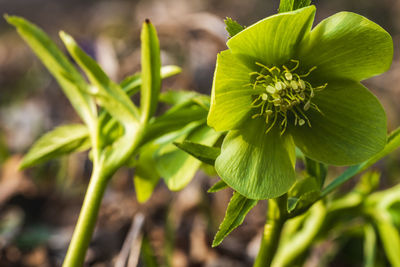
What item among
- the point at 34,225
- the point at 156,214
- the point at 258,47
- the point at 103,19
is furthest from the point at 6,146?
the point at 103,19

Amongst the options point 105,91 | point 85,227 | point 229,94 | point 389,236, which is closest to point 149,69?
point 105,91

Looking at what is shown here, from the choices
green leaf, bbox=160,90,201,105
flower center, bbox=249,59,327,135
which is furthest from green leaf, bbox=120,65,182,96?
flower center, bbox=249,59,327,135

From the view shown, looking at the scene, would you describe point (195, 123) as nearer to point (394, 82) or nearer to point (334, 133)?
point (334, 133)

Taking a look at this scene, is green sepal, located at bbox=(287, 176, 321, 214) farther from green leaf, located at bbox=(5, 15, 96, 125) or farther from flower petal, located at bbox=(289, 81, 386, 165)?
green leaf, located at bbox=(5, 15, 96, 125)

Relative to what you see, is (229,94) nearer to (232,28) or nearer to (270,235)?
(232,28)

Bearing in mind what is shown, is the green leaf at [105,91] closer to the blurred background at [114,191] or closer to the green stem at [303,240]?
the blurred background at [114,191]
